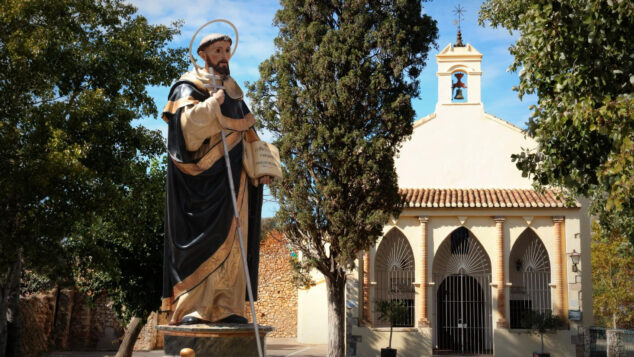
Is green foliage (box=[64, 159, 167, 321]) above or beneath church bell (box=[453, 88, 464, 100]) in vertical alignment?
beneath

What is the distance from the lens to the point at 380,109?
54.6ft

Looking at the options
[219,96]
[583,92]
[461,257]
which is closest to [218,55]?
[219,96]

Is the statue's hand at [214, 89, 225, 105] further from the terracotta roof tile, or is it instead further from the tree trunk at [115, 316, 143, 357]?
the terracotta roof tile

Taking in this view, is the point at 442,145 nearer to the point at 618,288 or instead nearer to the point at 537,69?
the point at 618,288

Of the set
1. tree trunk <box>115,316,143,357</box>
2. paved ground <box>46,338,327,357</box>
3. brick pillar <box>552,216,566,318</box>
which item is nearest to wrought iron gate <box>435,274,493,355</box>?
brick pillar <box>552,216,566,318</box>

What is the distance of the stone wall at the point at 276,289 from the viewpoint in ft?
88.6

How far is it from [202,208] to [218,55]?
138 cm

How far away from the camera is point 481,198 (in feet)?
72.3

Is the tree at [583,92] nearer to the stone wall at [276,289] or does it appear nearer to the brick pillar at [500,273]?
the brick pillar at [500,273]

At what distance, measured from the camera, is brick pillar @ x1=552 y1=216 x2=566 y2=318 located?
20.8 meters

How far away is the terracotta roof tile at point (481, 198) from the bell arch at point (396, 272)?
1418mm

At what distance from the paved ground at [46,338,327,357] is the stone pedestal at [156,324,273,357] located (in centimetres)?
1494

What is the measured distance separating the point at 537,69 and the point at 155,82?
23.7 feet

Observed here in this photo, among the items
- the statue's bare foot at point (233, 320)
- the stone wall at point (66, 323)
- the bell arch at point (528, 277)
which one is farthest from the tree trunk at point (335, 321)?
the statue's bare foot at point (233, 320)
